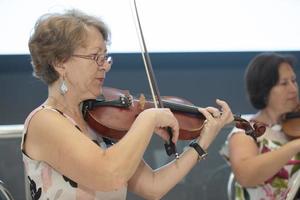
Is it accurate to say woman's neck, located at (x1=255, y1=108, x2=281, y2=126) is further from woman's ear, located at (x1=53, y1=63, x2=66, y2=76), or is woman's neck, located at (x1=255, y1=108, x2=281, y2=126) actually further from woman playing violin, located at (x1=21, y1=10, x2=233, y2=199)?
woman's ear, located at (x1=53, y1=63, x2=66, y2=76)

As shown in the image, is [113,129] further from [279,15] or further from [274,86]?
[279,15]

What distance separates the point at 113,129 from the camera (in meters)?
1.14

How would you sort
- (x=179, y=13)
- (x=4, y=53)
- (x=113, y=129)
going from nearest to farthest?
1. (x=113, y=129)
2. (x=4, y=53)
3. (x=179, y=13)

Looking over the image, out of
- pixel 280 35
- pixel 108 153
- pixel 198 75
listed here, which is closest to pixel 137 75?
pixel 198 75

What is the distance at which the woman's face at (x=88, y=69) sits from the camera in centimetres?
115

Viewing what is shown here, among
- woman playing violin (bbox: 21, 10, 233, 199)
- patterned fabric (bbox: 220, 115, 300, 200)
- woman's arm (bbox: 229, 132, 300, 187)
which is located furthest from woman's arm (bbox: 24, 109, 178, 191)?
patterned fabric (bbox: 220, 115, 300, 200)

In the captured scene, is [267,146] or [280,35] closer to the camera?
[267,146]

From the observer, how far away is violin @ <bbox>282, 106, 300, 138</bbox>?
167 cm

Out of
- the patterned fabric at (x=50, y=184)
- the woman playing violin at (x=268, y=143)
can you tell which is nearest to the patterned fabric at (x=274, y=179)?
the woman playing violin at (x=268, y=143)

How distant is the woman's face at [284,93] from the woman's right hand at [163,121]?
2.55ft

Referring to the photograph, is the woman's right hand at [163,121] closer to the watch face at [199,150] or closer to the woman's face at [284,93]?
the watch face at [199,150]

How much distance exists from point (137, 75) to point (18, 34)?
53 cm

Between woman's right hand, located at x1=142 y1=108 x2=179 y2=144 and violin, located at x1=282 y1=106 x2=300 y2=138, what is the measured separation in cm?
68

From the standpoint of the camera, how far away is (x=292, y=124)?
1694mm
